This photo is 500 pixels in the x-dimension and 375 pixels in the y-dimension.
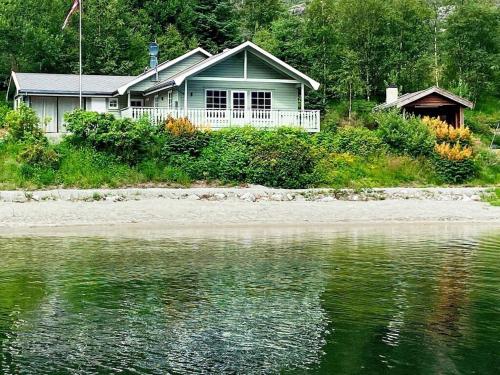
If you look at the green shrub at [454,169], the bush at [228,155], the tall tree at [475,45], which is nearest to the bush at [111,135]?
the bush at [228,155]

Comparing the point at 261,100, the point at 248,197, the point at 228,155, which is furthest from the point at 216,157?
the point at 261,100

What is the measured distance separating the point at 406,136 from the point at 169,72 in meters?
14.2

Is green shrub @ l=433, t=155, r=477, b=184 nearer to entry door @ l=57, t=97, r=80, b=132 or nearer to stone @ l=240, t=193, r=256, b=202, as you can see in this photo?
stone @ l=240, t=193, r=256, b=202

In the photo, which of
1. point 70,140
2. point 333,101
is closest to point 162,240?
point 70,140

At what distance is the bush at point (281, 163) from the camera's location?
2780 cm

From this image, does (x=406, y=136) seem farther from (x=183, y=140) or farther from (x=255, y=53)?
(x=183, y=140)

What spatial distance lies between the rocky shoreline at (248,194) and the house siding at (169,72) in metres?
12.8

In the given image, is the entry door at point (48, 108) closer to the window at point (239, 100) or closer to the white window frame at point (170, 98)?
the white window frame at point (170, 98)

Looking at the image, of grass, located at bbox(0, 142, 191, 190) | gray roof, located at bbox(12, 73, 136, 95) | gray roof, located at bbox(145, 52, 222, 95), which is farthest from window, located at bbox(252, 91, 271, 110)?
grass, located at bbox(0, 142, 191, 190)

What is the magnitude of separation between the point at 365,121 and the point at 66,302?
29.8 meters

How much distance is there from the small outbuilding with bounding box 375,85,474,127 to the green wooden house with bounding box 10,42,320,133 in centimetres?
614

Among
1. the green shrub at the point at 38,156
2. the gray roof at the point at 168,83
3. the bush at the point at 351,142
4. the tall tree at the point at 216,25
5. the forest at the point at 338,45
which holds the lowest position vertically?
the green shrub at the point at 38,156

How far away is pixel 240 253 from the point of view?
54.8 ft

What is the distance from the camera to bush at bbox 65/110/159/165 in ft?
91.0
